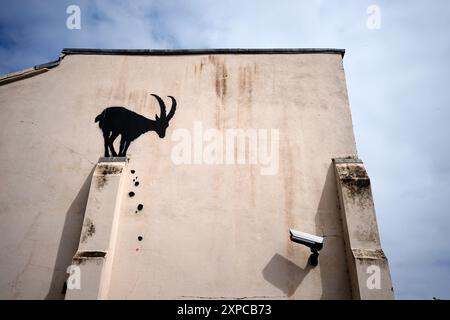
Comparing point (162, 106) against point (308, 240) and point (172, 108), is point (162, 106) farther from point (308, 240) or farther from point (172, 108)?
point (308, 240)

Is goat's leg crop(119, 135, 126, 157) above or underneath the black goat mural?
underneath

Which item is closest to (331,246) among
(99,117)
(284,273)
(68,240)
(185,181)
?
(284,273)

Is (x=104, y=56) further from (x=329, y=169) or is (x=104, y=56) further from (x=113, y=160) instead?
(x=329, y=169)

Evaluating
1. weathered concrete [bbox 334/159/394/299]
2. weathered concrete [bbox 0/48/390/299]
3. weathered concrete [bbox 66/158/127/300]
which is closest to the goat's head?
weathered concrete [bbox 0/48/390/299]

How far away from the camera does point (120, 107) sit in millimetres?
8023

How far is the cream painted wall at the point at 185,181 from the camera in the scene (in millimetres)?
6195

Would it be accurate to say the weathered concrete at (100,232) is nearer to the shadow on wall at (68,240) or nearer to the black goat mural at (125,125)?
the shadow on wall at (68,240)

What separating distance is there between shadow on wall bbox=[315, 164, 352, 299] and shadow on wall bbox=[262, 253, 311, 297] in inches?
16.5

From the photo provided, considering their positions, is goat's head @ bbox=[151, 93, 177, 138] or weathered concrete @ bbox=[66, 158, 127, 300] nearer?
weathered concrete @ bbox=[66, 158, 127, 300]

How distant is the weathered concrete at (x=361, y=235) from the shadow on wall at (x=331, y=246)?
0.16 metres

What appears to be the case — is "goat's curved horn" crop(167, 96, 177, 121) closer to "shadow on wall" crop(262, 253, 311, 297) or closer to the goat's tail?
the goat's tail

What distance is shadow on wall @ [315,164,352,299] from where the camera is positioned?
19.7ft
